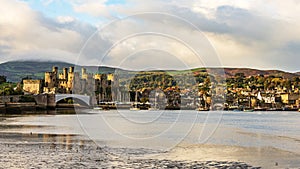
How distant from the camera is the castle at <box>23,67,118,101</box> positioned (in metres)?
109

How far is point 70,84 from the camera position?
13312 cm

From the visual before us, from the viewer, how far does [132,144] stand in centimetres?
2423

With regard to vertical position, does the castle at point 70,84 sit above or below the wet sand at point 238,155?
above

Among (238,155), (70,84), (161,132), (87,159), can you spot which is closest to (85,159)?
(87,159)

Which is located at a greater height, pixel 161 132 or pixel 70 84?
pixel 70 84

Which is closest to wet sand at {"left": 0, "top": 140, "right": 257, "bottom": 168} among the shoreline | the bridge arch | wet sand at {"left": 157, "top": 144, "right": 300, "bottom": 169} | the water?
the shoreline

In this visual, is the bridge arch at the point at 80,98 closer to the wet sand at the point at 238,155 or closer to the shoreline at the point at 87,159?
the wet sand at the point at 238,155

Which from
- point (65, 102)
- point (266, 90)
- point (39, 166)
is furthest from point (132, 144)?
point (266, 90)

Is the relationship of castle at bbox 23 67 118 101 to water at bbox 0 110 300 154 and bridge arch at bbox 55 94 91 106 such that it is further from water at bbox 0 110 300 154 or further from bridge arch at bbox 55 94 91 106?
water at bbox 0 110 300 154

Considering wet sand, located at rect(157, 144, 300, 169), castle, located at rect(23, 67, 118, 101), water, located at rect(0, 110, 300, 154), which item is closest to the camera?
wet sand, located at rect(157, 144, 300, 169)

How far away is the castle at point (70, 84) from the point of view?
109 m

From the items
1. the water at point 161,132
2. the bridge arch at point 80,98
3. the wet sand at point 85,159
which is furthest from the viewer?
the bridge arch at point 80,98

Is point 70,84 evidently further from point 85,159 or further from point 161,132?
point 85,159

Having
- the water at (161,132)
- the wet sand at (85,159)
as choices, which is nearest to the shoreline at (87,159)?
the wet sand at (85,159)
